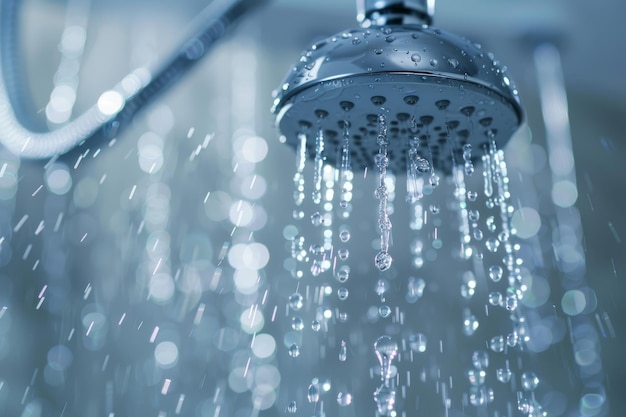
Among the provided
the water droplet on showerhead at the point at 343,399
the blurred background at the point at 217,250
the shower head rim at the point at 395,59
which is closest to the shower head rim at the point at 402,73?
the shower head rim at the point at 395,59

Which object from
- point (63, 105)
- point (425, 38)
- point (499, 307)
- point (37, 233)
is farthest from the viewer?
point (499, 307)

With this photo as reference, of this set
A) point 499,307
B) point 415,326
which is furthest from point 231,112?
point 499,307

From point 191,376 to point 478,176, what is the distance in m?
0.84

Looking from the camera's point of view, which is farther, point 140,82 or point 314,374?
point 314,374

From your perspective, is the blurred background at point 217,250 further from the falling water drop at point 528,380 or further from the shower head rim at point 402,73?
the shower head rim at point 402,73

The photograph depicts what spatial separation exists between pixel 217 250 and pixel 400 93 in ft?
3.34

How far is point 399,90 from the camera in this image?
0.50m

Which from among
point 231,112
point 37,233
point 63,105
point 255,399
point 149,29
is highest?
point 149,29

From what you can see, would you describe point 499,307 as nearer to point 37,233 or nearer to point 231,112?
point 231,112

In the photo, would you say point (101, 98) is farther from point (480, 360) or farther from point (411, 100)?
point (480, 360)

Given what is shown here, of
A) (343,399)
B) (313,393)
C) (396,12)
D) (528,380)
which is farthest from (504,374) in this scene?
(396,12)

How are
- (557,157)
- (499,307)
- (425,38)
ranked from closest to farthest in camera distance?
(425,38)
(499,307)
(557,157)

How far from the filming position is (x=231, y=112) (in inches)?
62.6

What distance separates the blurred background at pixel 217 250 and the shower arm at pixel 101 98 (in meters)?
0.55
